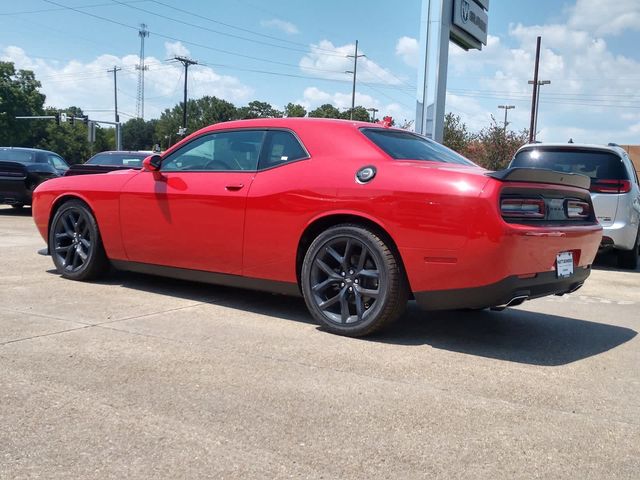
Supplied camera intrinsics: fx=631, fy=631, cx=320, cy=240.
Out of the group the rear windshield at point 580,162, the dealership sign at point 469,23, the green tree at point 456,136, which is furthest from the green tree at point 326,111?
the rear windshield at point 580,162

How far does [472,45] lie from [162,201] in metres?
14.5

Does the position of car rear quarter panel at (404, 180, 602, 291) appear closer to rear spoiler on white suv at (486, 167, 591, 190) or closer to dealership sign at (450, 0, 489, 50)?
rear spoiler on white suv at (486, 167, 591, 190)

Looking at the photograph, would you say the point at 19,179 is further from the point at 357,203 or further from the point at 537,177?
the point at 537,177

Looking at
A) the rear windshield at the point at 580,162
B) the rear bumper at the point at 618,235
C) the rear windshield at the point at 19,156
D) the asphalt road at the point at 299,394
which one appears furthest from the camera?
the rear windshield at the point at 19,156

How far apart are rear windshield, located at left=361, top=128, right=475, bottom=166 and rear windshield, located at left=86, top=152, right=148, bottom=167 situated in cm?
1084

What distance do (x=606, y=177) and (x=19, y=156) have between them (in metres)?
12.3

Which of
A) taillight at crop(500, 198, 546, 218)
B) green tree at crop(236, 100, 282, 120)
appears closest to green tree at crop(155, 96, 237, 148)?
Answer: green tree at crop(236, 100, 282, 120)

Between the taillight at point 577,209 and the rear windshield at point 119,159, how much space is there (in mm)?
11800

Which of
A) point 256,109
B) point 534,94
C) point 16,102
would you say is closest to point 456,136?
point 534,94

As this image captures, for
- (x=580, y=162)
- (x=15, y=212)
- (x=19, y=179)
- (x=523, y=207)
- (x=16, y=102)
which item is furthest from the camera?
(x=16, y=102)

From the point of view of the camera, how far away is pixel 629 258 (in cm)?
879

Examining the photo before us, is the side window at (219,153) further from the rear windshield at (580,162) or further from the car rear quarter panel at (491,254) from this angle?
the rear windshield at (580,162)

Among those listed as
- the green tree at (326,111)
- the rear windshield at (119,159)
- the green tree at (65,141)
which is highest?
the green tree at (326,111)

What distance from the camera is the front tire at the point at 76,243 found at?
5770 millimetres
